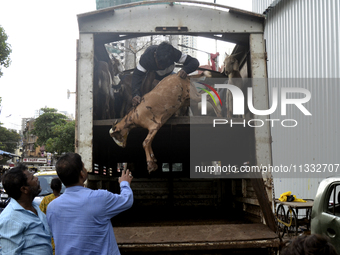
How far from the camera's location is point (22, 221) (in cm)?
214

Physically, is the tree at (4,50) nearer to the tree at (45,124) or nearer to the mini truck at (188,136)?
the mini truck at (188,136)

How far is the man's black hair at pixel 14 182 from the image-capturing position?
2287mm

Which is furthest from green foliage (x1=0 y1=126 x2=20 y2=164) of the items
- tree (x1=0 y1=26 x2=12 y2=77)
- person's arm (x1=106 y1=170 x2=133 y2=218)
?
person's arm (x1=106 y1=170 x2=133 y2=218)

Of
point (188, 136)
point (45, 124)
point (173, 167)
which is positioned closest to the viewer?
point (188, 136)

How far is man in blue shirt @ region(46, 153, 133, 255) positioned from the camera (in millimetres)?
2135

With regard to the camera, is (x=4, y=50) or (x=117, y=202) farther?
(x=4, y=50)

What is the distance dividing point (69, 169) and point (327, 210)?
10.4ft

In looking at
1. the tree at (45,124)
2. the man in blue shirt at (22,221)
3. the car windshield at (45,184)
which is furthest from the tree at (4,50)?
the tree at (45,124)

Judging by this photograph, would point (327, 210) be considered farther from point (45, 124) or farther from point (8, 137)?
point (8, 137)

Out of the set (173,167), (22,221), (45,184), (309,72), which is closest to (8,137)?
(45,184)

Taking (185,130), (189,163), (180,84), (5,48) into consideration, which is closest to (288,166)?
(189,163)

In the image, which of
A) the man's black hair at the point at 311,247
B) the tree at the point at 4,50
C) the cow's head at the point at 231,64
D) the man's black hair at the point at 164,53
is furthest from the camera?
the tree at the point at 4,50

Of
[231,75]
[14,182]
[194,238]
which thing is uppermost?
[231,75]

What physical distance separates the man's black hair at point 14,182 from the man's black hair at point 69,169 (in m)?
0.32
